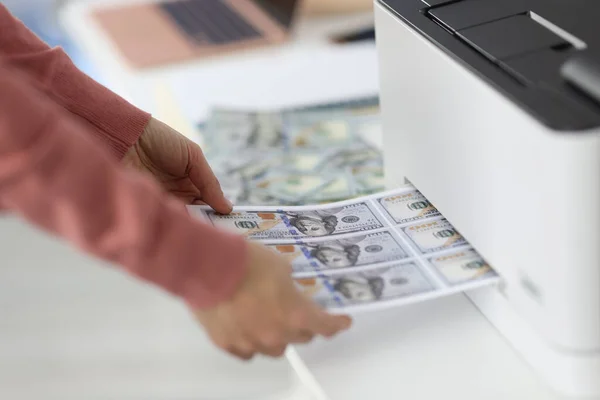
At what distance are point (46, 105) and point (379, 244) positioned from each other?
32 centimetres

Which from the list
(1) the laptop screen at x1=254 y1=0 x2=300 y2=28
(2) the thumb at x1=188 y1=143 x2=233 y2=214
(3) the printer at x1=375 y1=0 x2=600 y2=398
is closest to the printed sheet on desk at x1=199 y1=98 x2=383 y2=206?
(2) the thumb at x1=188 y1=143 x2=233 y2=214

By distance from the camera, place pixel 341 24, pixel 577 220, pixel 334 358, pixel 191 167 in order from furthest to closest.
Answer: pixel 341 24 → pixel 191 167 → pixel 334 358 → pixel 577 220

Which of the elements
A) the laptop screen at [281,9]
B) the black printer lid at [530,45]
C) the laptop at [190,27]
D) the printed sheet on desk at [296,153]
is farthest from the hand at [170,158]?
the laptop screen at [281,9]

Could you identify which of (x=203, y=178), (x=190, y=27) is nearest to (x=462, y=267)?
(x=203, y=178)

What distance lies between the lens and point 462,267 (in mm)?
679

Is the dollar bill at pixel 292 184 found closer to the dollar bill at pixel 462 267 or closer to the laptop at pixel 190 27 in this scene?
the dollar bill at pixel 462 267

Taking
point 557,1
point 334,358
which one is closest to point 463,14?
point 557,1

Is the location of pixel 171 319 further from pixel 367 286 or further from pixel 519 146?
pixel 519 146

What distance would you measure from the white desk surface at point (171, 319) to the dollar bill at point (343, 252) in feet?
0.21

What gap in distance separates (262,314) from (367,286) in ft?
0.37

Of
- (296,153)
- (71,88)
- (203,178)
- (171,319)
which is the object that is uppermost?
(71,88)

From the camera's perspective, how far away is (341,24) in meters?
1.58

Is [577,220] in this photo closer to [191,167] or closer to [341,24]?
[191,167]

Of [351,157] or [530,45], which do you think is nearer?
[530,45]
